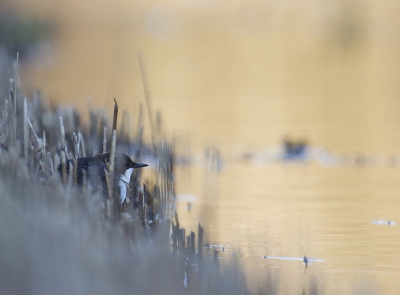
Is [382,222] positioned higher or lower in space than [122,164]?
lower

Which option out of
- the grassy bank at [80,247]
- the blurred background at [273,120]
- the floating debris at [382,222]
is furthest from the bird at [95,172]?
the floating debris at [382,222]

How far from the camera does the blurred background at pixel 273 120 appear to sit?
477 cm

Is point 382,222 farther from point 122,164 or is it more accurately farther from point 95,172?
point 95,172

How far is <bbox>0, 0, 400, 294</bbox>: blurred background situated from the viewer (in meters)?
4.77

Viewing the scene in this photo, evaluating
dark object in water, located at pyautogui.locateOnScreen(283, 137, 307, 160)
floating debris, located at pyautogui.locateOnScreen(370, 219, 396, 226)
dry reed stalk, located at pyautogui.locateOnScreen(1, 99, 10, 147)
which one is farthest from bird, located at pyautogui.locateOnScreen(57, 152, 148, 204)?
dark object in water, located at pyautogui.locateOnScreen(283, 137, 307, 160)

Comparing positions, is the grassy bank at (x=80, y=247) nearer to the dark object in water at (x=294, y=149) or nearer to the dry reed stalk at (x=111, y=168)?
the dry reed stalk at (x=111, y=168)

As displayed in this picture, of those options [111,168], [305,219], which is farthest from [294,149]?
[111,168]

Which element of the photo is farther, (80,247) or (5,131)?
(5,131)

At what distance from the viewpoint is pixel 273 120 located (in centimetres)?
1042

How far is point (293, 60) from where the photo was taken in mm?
19703

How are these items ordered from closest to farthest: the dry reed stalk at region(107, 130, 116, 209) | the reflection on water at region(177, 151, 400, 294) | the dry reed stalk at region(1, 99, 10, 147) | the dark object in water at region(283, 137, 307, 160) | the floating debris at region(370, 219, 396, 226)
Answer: the dry reed stalk at region(107, 130, 116, 209) < the reflection on water at region(177, 151, 400, 294) < the dry reed stalk at region(1, 99, 10, 147) < the floating debris at region(370, 219, 396, 226) < the dark object in water at region(283, 137, 307, 160)

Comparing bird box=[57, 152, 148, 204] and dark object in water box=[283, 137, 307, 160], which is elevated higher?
bird box=[57, 152, 148, 204]

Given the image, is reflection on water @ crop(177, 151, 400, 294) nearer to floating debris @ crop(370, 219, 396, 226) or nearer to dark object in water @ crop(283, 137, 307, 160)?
floating debris @ crop(370, 219, 396, 226)

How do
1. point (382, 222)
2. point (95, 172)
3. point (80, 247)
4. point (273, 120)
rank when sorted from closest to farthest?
point (80, 247) → point (95, 172) → point (382, 222) → point (273, 120)
